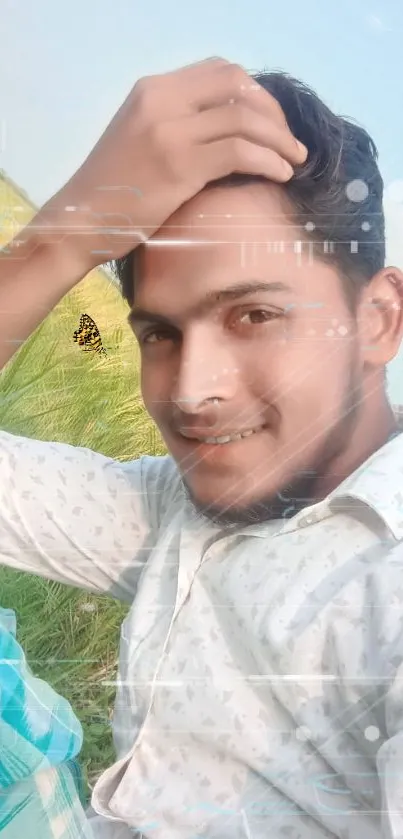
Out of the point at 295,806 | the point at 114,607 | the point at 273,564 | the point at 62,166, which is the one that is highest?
the point at 62,166

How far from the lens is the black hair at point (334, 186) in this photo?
2.37ft

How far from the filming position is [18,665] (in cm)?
85

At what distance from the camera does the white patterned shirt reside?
692mm

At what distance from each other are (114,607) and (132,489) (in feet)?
0.47

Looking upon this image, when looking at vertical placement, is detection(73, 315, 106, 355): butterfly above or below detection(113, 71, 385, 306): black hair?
below

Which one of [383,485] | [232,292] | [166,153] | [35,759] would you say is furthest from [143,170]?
[35,759]

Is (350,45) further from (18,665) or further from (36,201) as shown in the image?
(18,665)

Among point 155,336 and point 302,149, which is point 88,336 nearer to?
point 155,336

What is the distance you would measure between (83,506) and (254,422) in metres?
0.23

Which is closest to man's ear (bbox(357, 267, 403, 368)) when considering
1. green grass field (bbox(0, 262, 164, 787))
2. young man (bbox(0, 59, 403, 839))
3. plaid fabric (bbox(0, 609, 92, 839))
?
young man (bbox(0, 59, 403, 839))

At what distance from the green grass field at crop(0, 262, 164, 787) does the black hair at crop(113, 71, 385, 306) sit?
21 cm

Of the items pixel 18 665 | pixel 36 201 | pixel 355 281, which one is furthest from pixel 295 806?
pixel 36 201

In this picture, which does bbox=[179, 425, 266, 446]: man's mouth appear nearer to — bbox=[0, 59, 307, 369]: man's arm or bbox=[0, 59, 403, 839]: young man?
bbox=[0, 59, 403, 839]: young man

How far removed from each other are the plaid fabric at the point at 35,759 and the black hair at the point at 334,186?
1.82 ft
